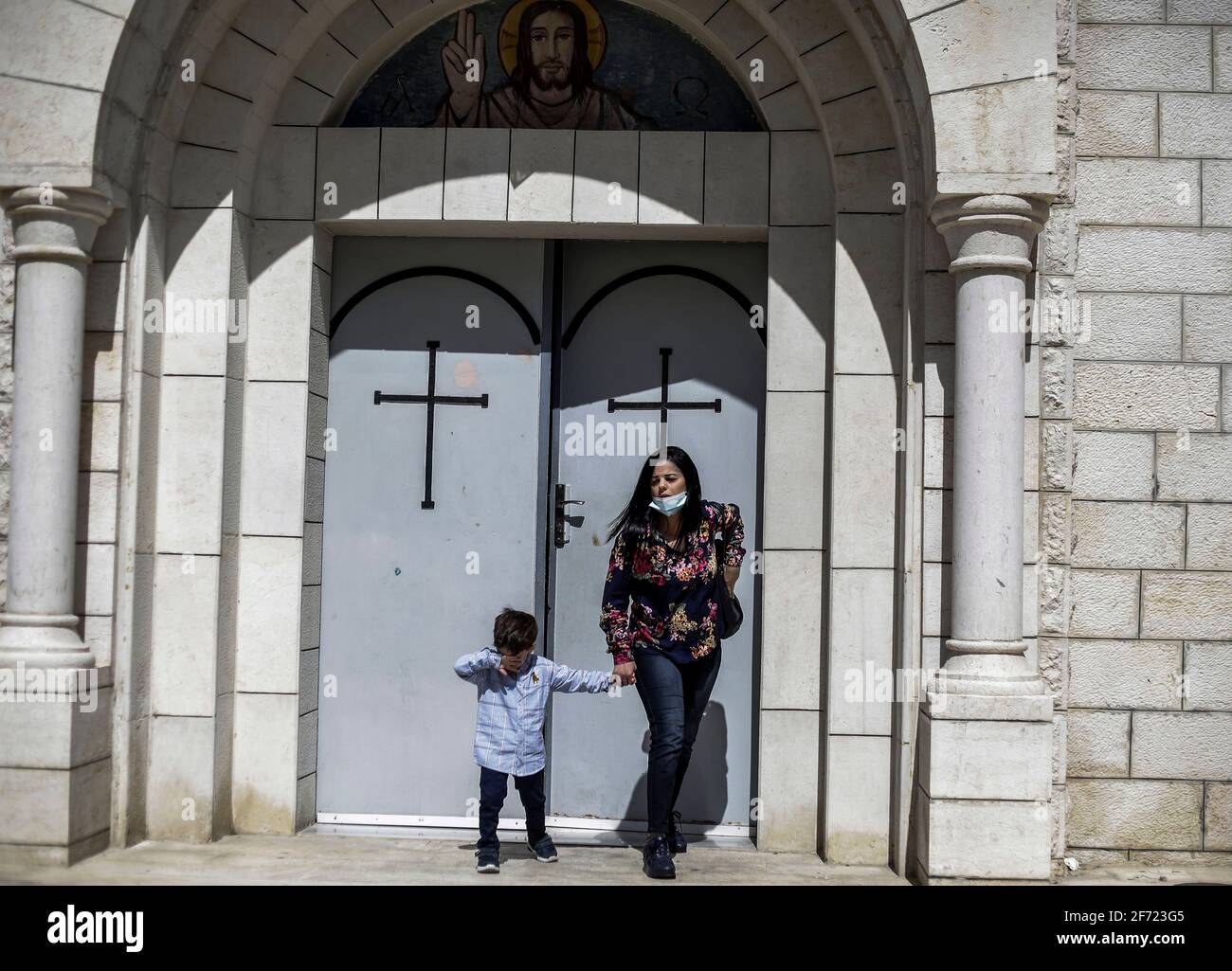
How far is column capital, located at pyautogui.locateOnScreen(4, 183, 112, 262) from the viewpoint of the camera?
5.28 meters

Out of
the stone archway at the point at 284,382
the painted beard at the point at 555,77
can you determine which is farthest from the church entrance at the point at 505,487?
the painted beard at the point at 555,77

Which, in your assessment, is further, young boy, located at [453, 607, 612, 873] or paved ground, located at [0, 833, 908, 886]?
young boy, located at [453, 607, 612, 873]

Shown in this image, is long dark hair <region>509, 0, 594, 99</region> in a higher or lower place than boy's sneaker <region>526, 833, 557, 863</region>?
higher

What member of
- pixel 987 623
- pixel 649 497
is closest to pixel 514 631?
pixel 649 497

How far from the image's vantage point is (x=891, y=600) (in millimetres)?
5496

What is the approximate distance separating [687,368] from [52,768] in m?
3.08

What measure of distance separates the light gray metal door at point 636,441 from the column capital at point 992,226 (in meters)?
1.12

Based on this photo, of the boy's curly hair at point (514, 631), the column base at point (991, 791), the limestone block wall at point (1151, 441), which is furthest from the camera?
the limestone block wall at point (1151, 441)

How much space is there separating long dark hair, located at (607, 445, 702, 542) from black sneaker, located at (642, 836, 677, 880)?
3.84ft

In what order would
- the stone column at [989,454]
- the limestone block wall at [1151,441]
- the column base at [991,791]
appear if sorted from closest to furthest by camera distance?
the column base at [991,791] < the stone column at [989,454] < the limestone block wall at [1151,441]

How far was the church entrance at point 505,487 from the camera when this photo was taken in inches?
236

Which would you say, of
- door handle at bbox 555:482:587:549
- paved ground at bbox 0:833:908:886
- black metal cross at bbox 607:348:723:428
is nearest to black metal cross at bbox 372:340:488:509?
door handle at bbox 555:482:587:549

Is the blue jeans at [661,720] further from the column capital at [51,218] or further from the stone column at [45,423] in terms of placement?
the column capital at [51,218]

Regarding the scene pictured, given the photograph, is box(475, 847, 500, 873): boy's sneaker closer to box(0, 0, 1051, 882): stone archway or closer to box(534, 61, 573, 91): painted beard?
box(0, 0, 1051, 882): stone archway
